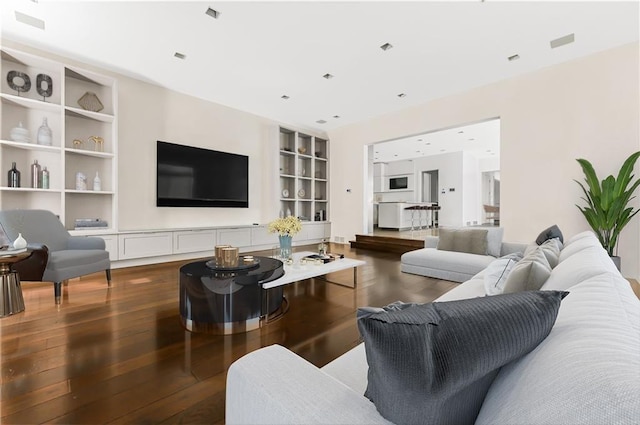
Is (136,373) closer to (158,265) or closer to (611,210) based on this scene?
(158,265)

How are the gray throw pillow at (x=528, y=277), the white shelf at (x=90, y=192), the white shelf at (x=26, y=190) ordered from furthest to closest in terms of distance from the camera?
1. the white shelf at (x=90, y=192)
2. the white shelf at (x=26, y=190)
3. the gray throw pillow at (x=528, y=277)

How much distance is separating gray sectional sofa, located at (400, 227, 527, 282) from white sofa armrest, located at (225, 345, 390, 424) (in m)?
3.15

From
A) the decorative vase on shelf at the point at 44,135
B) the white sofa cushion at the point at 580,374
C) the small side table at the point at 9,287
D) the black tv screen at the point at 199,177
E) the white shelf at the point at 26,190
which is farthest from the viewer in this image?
the black tv screen at the point at 199,177

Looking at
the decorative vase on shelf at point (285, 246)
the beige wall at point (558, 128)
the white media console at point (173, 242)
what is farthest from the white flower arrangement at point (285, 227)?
the beige wall at point (558, 128)

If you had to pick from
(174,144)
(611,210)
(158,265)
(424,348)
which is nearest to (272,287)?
(424,348)

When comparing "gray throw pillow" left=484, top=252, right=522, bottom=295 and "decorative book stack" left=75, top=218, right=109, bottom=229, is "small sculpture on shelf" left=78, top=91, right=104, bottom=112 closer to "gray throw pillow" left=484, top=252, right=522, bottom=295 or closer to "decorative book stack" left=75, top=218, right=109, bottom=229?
"decorative book stack" left=75, top=218, right=109, bottom=229

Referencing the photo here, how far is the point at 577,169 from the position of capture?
426 centimetres

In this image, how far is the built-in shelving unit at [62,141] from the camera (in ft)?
12.4

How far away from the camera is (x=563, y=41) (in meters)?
3.78

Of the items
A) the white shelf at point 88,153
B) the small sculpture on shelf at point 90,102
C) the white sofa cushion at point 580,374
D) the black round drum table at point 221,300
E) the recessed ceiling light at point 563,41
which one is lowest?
the black round drum table at point 221,300

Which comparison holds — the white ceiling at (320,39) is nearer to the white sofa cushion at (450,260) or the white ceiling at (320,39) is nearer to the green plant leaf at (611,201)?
the green plant leaf at (611,201)

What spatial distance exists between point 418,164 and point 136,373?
1170 centimetres

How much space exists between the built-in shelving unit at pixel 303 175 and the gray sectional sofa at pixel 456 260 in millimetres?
3700

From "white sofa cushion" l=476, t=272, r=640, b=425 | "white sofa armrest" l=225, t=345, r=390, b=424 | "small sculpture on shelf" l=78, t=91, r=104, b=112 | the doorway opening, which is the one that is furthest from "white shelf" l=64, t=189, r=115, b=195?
the doorway opening
